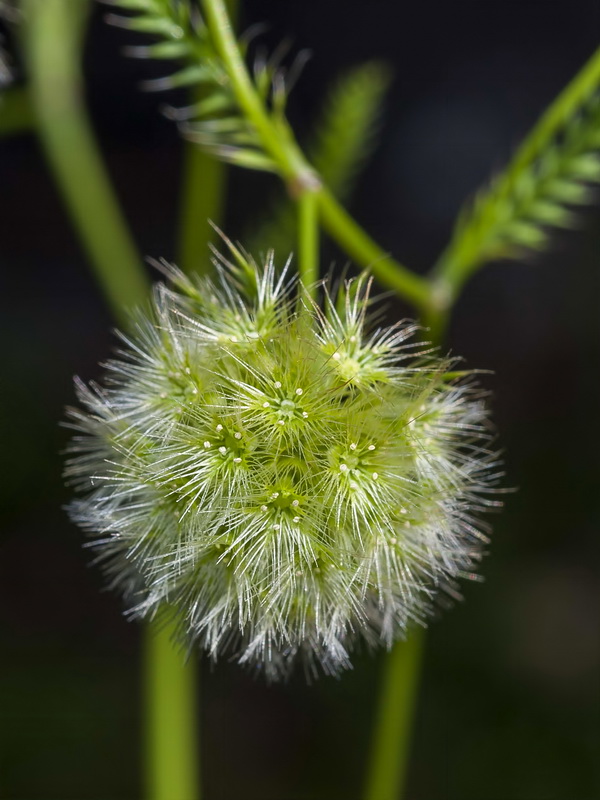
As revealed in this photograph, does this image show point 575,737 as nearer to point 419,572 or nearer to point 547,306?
point 547,306

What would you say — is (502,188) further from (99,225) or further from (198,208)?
(99,225)

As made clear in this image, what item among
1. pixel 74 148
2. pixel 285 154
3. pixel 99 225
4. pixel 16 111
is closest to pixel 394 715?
pixel 285 154

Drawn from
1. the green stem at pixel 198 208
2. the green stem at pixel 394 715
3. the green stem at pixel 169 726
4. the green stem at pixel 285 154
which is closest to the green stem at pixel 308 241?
the green stem at pixel 285 154

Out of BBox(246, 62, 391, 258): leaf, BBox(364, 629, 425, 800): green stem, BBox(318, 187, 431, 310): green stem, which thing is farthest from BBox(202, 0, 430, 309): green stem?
BBox(364, 629, 425, 800): green stem

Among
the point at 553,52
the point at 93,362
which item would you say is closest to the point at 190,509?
the point at 93,362

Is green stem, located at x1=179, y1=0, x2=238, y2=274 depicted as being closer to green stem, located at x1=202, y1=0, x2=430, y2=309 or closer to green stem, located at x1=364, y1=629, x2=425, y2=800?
green stem, located at x1=202, y1=0, x2=430, y2=309
